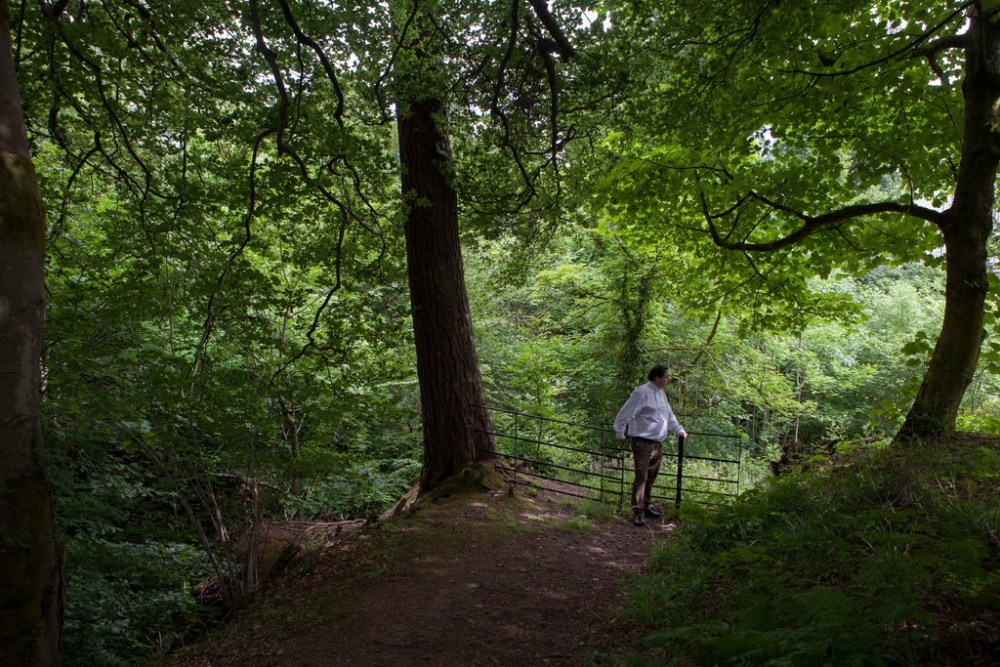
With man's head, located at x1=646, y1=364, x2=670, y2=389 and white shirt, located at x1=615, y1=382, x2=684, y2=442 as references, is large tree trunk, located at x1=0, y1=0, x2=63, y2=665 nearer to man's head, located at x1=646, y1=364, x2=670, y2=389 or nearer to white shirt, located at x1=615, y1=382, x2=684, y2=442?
white shirt, located at x1=615, y1=382, x2=684, y2=442

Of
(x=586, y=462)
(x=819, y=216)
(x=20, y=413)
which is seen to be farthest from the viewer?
(x=586, y=462)

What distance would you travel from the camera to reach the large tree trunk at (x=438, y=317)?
8102mm

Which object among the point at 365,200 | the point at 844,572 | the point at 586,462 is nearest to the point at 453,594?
the point at 844,572

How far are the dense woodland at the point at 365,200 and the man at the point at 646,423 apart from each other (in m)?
1.70

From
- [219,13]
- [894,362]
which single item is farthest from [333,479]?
[894,362]

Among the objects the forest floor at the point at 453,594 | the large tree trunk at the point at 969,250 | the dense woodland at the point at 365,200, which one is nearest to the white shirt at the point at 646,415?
the forest floor at the point at 453,594

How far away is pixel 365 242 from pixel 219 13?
2.97 metres

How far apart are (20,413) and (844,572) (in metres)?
4.71

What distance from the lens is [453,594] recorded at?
16.8 ft

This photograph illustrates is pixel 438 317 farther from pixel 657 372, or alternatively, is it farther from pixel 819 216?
pixel 819 216

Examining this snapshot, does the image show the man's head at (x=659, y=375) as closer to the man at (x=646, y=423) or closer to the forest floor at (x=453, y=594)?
the man at (x=646, y=423)

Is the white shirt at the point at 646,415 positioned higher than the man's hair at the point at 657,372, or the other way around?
the man's hair at the point at 657,372

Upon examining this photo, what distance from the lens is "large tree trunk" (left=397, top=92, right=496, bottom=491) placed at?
8.10 m

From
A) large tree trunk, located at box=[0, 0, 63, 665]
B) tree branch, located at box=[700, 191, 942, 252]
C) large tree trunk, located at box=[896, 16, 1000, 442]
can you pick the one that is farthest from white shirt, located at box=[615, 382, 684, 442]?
large tree trunk, located at box=[0, 0, 63, 665]
